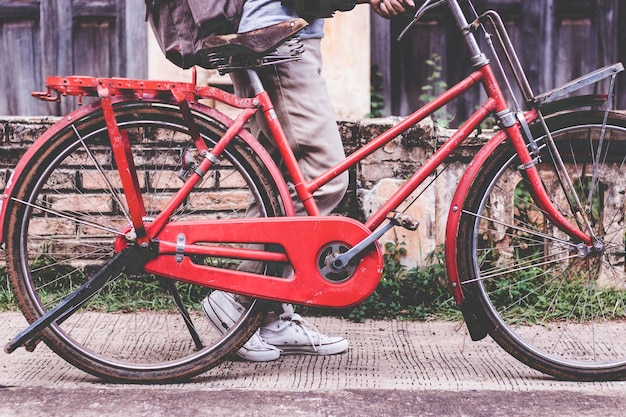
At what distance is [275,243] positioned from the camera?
2564 millimetres

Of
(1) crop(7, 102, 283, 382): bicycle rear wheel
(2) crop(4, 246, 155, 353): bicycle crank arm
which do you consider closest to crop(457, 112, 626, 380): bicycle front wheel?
(1) crop(7, 102, 283, 382): bicycle rear wheel

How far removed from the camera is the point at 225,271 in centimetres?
258

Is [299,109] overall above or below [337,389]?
above

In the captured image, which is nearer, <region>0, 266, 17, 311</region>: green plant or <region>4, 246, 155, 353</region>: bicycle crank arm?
<region>4, 246, 155, 353</region>: bicycle crank arm

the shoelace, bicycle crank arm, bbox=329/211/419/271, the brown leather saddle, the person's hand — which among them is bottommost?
the shoelace

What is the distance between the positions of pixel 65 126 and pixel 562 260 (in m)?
1.59

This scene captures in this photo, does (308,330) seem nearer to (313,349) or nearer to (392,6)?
(313,349)

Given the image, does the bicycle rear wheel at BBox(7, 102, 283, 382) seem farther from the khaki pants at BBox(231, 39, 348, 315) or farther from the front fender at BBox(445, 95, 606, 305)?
the front fender at BBox(445, 95, 606, 305)

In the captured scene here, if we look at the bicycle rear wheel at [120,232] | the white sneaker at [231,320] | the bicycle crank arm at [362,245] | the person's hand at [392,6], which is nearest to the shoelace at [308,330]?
the white sneaker at [231,320]

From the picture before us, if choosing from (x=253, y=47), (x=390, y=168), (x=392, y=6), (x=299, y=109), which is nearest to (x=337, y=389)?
(x=299, y=109)

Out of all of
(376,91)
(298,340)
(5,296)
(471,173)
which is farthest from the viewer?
(376,91)

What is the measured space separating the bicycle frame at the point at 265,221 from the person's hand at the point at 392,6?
154 millimetres

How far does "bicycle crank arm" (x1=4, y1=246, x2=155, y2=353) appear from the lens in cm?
252

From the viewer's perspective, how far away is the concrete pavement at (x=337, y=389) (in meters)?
2.35
